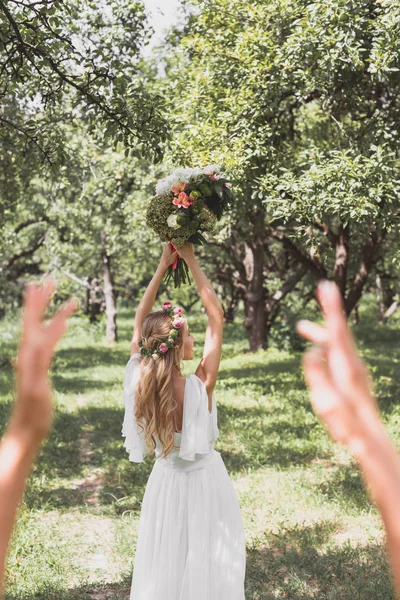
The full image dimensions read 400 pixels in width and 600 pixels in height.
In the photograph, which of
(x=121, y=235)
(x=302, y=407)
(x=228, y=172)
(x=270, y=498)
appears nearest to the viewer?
(x=270, y=498)

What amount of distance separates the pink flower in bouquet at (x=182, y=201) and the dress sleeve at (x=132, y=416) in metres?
0.97

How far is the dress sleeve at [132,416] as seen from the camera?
3.90 metres

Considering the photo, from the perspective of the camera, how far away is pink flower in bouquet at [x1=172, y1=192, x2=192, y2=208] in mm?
4301

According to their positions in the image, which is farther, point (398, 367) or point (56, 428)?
point (398, 367)

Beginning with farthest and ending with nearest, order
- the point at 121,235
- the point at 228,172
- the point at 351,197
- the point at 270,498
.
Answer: the point at 121,235, the point at 228,172, the point at 351,197, the point at 270,498

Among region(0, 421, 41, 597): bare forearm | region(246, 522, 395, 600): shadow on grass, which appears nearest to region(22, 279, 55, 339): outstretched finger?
region(0, 421, 41, 597): bare forearm

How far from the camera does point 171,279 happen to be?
4535 millimetres

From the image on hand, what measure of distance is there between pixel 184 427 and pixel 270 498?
405 centimetres

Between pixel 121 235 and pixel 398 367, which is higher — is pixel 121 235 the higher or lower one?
the higher one

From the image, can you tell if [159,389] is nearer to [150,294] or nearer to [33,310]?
[150,294]

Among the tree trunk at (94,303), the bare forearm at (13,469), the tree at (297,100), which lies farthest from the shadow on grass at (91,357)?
the bare forearm at (13,469)

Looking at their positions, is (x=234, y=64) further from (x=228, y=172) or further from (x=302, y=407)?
(x=302, y=407)

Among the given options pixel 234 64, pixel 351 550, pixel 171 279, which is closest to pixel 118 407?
pixel 234 64

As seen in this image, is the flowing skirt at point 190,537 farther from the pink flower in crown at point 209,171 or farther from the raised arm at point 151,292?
the pink flower in crown at point 209,171
